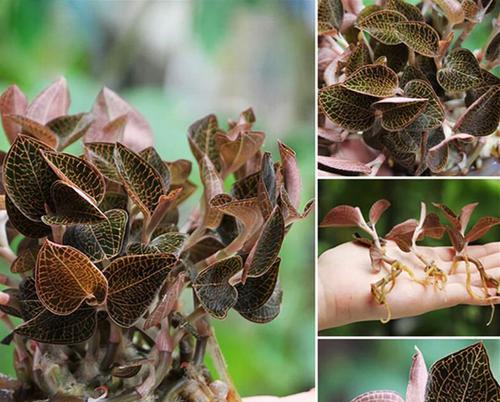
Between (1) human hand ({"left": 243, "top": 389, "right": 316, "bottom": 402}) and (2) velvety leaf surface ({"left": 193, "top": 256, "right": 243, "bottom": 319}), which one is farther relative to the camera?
(1) human hand ({"left": 243, "top": 389, "right": 316, "bottom": 402})

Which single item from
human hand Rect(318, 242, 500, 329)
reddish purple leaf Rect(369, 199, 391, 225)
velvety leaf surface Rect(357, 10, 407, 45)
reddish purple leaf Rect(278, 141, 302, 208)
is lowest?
human hand Rect(318, 242, 500, 329)

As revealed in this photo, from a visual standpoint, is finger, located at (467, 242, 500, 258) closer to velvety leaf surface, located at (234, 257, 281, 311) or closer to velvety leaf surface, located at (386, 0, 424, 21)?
velvety leaf surface, located at (386, 0, 424, 21)

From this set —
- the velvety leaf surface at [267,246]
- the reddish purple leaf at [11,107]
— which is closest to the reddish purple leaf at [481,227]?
the velvety leaf surface at [267,246]

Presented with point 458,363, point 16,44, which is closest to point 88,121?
point 16,44

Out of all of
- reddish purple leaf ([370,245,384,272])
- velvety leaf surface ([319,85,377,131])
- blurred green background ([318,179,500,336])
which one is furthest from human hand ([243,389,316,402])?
velvety leaf surface ([319,85,377,131])

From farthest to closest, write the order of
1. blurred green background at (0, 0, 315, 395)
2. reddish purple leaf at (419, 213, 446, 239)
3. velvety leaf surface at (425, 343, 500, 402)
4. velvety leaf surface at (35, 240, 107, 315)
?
blurred green background at (0, 0, 315, 395), reddish purple leaf at (419, 213, 446, 239), velvety leaf surface at (425, 343, 500, 402), velvety leaf surface at (35, 240, 107, 315)

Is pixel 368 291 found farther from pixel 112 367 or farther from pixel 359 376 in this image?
pixel 112 367

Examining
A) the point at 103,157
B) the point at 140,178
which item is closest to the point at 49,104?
the point at 103,157

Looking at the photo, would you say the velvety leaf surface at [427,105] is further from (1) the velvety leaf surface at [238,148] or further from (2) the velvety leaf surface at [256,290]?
(2) the velvety leaf surface at [256,290]
